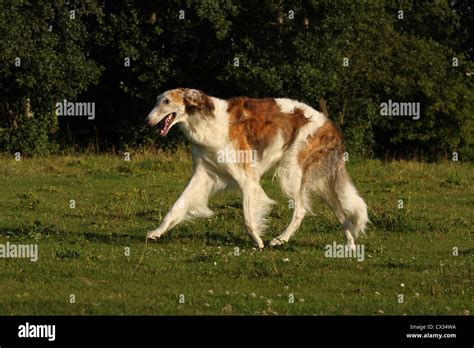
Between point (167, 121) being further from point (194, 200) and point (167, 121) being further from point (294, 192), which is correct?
point (294, 192)

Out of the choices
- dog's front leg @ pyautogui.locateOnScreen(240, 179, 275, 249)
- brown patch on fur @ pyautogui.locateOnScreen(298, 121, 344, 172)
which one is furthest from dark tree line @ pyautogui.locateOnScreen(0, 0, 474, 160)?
dog's front leg @ pyautogui.locateOnScreen(240, 179, 275, 249)

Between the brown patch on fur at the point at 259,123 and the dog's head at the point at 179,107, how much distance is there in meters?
0.45

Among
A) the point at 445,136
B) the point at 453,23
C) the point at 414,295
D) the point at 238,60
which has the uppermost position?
the point at 453,23

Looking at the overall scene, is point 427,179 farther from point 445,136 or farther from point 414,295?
point 445,136

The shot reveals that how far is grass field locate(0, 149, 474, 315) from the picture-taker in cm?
1025

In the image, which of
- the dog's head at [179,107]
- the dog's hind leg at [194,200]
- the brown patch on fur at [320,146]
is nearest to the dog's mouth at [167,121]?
the dog's head at [179,107]

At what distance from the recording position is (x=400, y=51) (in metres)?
41.2

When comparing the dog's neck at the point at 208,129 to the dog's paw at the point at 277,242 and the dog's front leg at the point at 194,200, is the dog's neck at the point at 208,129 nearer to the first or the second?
the dog's front leg at the point at 194,200

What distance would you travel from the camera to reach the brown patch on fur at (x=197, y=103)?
13.9m

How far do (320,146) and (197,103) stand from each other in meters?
1.95

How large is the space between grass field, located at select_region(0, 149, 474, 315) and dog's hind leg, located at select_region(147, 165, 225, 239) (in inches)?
13.1

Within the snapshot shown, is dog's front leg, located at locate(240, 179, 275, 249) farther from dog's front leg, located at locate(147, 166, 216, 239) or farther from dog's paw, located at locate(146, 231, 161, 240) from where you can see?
dog's paw, located at locate(146, 231, 161, 240)

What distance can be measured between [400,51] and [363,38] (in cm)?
325

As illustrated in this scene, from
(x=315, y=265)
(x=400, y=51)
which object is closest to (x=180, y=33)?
(x=400, y=51)
